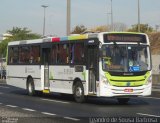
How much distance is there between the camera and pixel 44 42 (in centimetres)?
2580

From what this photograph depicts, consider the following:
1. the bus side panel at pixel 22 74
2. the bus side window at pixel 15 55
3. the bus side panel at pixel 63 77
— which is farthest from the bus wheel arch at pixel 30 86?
the bus side panel at pixel 63 77

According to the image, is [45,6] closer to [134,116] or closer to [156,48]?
[156,48]

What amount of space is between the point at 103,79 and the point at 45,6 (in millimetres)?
63531

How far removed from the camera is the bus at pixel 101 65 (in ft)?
66.0

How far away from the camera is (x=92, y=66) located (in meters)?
20.8

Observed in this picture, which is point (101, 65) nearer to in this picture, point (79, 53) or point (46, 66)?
point (79, 53)

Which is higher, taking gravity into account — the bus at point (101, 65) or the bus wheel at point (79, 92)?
the bus at point (101, 65)

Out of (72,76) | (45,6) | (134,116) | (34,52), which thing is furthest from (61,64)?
(45,6)

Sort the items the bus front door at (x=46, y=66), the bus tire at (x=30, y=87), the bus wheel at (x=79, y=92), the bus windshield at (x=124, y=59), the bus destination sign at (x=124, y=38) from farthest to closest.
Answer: the bus tire at (x=30, y=87)
the bus front door at (x=46, y=66)
the bus wheel at (x=79, y=92)
the bus destination sign at (x=124, y=38)
the bus windshield at (x=124, y=59)

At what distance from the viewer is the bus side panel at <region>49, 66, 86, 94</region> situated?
22016 millimetres

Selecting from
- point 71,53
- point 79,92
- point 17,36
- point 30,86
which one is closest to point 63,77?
point 71,53

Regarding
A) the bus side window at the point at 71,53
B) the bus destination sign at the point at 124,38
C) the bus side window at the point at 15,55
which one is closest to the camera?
the bus destination sign at the point at 124,38

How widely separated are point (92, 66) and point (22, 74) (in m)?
8.17

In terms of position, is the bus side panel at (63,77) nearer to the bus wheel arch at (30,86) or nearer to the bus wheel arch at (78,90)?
the bus wheel arch at (78,90)
